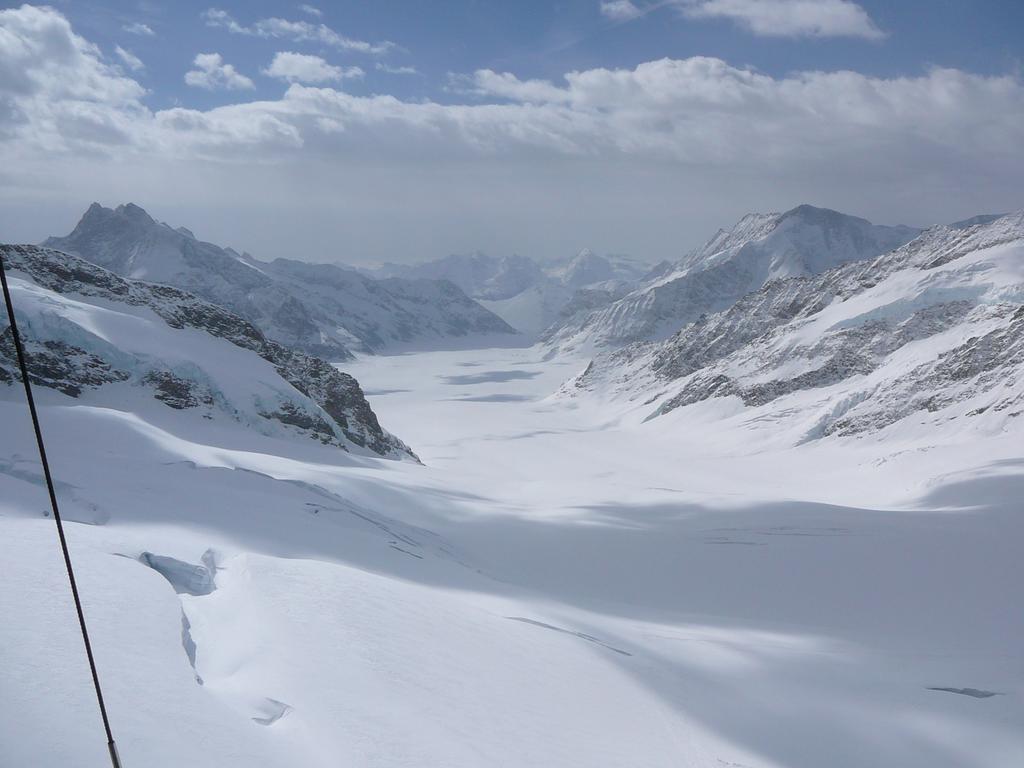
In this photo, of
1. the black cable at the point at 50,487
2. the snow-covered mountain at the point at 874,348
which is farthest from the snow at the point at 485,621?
the snow-covered mountain at the point at 874,348

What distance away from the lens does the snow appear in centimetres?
941

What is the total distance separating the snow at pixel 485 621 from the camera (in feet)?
30.9

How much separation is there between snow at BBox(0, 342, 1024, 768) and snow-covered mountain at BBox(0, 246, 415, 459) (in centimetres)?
1812

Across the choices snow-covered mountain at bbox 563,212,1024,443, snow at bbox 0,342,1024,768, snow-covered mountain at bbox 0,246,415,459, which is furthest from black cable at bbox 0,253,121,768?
snow-covered mountain at bbox 563,212,1024,443

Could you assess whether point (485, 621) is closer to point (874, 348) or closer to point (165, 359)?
point (165, 359)

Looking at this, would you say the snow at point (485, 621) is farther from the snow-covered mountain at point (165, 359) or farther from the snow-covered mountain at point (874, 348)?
the snow-covered mountain at point (874, 348)

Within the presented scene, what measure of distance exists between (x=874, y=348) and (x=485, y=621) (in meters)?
120

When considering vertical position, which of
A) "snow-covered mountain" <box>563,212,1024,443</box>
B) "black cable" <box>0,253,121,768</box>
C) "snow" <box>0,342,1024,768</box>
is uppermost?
"snow-covered mountain" <box>563,212,1024,443</box>

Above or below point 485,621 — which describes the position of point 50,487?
above

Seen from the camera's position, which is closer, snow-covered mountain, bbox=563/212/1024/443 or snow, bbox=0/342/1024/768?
snow, bbox=0/342/1024/768

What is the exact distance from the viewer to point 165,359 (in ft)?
188

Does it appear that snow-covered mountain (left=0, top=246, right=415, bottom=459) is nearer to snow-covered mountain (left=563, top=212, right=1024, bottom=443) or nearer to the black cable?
the black cable

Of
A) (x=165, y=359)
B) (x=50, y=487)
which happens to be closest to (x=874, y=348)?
(x=165, y=359)

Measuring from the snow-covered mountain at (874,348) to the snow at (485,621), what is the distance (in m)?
53.3
